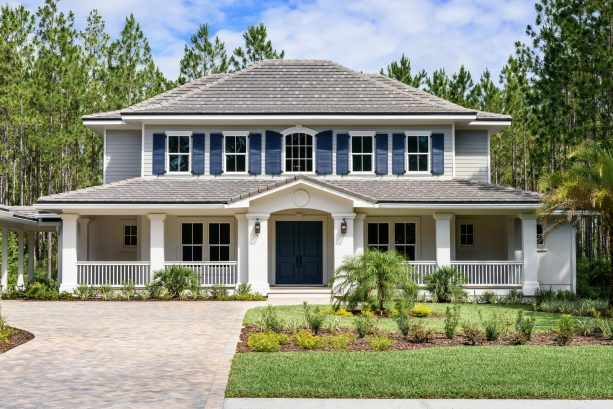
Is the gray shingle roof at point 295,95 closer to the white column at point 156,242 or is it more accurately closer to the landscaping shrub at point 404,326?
the white column at point 156,242

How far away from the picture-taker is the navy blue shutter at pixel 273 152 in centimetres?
2789

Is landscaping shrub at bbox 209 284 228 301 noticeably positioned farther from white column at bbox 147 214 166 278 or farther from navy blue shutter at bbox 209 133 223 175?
navy blue shutter at bbox 209 133 223 175

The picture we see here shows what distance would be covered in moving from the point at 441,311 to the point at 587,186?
519 centimetres

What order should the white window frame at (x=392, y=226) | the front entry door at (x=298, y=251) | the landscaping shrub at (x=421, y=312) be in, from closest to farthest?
the landscaping shrub at (x=421, y=312)
the front entry door at (x=298, y=251)
the white window frame at (x=392, y=226)

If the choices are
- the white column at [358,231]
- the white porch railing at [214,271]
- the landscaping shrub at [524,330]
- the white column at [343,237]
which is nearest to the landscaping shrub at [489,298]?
the white column at [358,231]

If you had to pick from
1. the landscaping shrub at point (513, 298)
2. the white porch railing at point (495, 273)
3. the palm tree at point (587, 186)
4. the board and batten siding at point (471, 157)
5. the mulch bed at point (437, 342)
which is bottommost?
the landscaping shrub at point (513, 298)

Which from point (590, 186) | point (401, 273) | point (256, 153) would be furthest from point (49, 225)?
point (590, 186)

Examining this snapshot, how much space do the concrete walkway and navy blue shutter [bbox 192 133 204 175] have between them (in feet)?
63.2

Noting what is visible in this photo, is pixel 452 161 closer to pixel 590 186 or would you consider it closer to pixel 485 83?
pixel 590 186

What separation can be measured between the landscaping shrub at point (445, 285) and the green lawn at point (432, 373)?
1105cm

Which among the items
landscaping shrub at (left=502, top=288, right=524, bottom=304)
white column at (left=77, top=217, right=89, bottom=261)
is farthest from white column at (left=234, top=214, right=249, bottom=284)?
landscaping shrub at (left=502, top=288, right=524, bottom=304)

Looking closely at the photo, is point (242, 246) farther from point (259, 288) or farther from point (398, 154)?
point (398, 154)

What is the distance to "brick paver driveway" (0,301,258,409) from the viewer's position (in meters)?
9.44

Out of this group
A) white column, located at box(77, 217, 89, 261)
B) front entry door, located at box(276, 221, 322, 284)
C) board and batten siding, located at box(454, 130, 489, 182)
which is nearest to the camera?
white column, located at box(77, 217, 89, 261)
